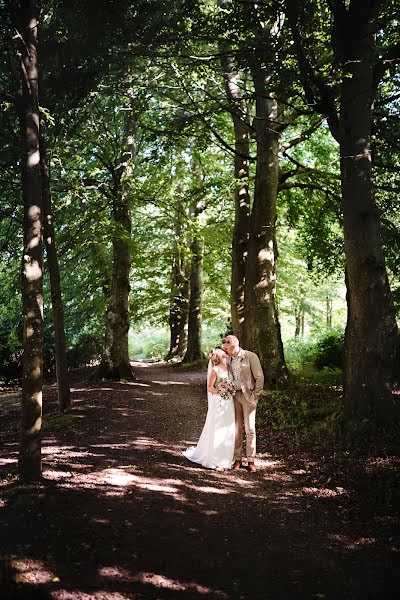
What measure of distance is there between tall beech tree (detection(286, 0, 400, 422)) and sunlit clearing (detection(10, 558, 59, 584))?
536cm

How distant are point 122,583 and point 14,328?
1751 cm

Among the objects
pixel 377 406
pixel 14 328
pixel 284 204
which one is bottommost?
pixel 377 406

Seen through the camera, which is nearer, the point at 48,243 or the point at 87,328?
the point at 48,243

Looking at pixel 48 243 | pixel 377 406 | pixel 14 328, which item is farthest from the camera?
pixel 14 328

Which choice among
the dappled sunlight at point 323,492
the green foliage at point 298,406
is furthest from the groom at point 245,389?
the green foliage at point 298,406

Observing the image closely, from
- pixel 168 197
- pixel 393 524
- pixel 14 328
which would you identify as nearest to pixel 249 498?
pixel 393 524

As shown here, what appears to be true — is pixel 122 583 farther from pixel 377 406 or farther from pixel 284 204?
pixel 284 204

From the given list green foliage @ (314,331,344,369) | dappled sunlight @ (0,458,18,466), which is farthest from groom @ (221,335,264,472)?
green foliage @ (314,331,344,369)

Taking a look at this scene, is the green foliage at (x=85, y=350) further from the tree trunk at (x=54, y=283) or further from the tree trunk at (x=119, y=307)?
the tree trunk at (x=54, y=283)

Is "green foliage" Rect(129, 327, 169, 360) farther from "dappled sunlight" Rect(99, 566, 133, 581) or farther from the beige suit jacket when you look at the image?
"dappled sunlight" Rect(99, 566, 133, 581)

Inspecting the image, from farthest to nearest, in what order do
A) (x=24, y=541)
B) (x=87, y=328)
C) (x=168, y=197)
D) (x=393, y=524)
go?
(x=87, y=328) < (x=168, y=197) < (x=393, y=524) < (x=24, y=541)

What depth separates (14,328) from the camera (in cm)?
1973

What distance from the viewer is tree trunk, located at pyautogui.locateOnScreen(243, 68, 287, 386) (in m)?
12.6

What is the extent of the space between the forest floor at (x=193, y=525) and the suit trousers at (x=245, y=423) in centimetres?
31
